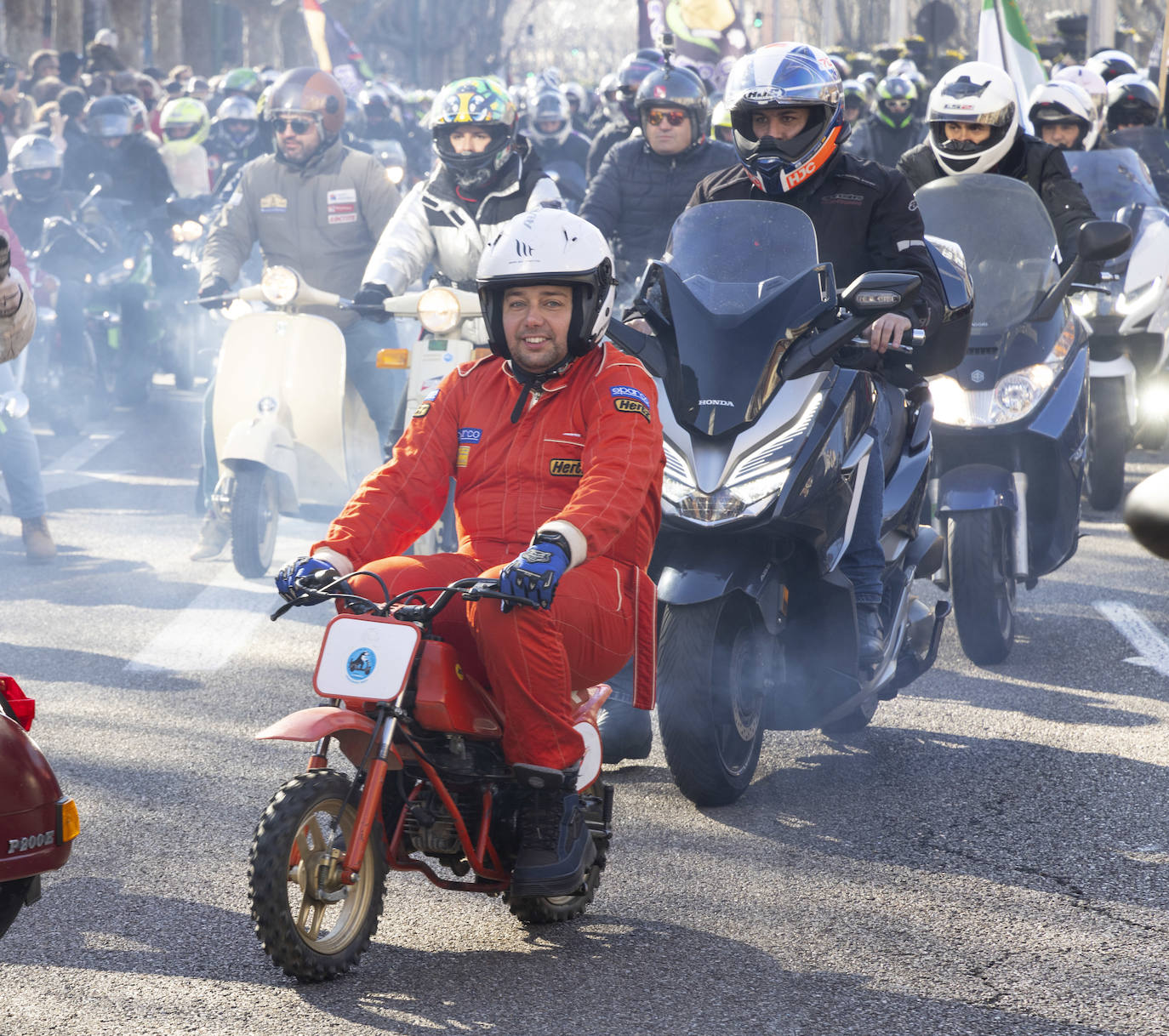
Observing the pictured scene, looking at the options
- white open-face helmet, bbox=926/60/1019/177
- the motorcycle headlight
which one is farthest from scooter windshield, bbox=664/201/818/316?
the motorcycle headlight

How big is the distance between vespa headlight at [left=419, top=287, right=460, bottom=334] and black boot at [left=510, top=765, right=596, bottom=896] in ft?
13.0

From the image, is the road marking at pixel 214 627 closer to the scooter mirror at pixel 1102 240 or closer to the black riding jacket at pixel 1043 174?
the black riding jacket at pixel 1043 174

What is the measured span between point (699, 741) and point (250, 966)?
1492 millimetres

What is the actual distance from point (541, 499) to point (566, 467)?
0.09 m

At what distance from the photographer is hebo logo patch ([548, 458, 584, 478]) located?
15.0ft

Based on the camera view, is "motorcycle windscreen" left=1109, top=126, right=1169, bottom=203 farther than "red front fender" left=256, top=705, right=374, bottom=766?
Yes

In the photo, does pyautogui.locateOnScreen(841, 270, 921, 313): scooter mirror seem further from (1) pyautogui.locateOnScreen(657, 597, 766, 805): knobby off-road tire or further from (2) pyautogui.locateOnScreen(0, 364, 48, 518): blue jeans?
(2) pyautogui.locateOnScreen(0, 364, 48, 518): blue jeans

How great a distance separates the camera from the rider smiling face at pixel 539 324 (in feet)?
15.0

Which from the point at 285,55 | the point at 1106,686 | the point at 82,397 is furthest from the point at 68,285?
the point at 285,55

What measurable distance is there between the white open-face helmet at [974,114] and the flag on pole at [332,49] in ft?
22.5

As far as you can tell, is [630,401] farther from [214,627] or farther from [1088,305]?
[1088,305]

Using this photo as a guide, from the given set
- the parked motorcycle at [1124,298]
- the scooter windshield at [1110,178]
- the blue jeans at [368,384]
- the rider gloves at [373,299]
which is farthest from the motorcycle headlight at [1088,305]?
the rider gloves at [373,299]

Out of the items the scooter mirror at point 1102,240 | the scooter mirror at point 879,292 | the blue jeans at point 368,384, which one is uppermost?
the scooter mirror at point 879,292

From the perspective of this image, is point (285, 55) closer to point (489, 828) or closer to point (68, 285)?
point (68, 285)
